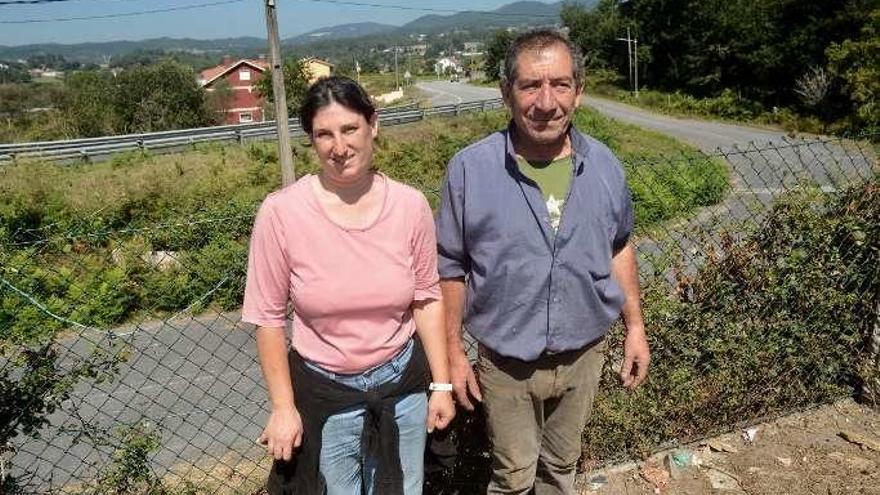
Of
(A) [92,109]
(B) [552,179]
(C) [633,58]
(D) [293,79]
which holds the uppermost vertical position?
(C) [633,58]

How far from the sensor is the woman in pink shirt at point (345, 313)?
1.85 meters

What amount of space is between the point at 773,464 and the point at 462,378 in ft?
6.99

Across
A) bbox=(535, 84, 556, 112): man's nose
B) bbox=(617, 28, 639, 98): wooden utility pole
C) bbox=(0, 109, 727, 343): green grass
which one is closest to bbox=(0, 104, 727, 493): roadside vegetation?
bbox=(0, 109, 727, 343): green grass

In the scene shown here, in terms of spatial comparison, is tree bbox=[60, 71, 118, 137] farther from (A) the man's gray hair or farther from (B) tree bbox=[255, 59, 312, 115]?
(A) the man's gray hair

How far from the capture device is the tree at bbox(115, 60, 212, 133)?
39.8 m

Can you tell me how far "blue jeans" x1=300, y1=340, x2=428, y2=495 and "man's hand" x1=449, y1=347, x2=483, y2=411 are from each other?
5.8 inches

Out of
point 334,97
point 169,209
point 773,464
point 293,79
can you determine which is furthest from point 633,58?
point 334,97

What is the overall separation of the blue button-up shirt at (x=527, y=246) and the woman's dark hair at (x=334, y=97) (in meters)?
0.38

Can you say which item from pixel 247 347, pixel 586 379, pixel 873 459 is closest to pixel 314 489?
pixel 586 379

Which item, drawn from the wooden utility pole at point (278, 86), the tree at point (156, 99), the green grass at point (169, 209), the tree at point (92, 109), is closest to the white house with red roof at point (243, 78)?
the tree at point (156, 99)

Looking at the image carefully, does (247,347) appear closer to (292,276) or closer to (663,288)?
(663,288)

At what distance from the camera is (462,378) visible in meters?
2.29

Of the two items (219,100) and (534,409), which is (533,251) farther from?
(219,100)

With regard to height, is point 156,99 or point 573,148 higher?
point 156,99
